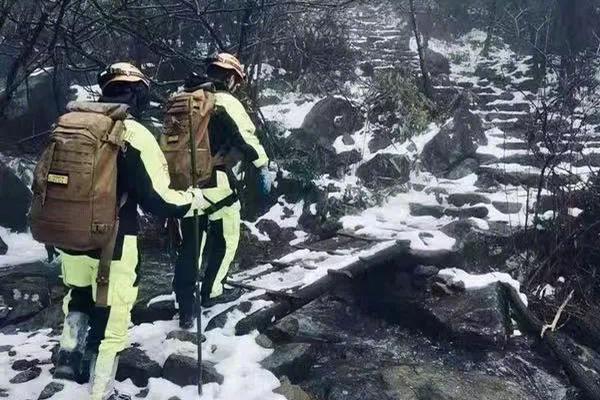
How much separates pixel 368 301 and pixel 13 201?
217 inches

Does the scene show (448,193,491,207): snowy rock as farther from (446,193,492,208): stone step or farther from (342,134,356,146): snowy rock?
(342,134,356,146): snowy rock

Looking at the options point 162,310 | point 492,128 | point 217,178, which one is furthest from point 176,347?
point 492,128

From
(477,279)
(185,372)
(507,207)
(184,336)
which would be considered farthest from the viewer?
(507,207)

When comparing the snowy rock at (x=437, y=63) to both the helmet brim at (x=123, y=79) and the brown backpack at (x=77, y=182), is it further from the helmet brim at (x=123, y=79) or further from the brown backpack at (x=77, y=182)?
the brown backpack at (x=77, y=182)

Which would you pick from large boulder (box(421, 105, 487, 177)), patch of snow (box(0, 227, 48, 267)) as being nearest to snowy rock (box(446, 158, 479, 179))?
large boulder (box(421, 105, 487, 177))

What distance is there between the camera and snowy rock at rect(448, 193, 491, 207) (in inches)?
327

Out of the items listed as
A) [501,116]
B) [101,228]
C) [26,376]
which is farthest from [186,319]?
[501,116]

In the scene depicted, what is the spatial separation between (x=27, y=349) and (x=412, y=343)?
3.53 m

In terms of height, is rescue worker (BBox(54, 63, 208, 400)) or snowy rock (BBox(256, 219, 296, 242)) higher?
rescue worker (BBox(54, 63, 208, 400))

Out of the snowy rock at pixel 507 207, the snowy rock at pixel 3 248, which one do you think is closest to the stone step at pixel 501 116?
the snowy rock at pixel 507 207

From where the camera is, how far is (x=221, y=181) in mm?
4203

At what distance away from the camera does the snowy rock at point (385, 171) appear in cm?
916

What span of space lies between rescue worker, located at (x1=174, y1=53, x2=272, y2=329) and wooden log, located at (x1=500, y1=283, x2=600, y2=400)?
314 cm

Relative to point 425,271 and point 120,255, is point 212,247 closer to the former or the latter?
point 120,255
